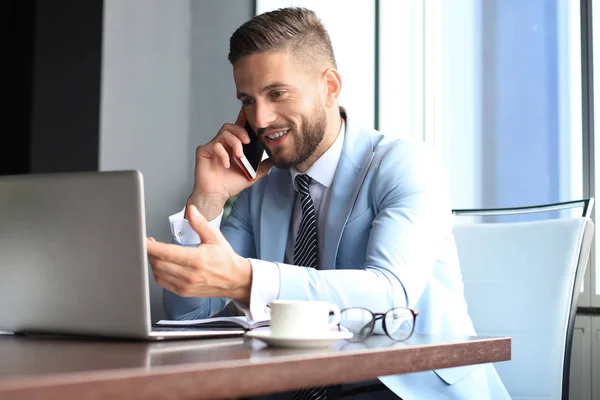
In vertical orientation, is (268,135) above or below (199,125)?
below

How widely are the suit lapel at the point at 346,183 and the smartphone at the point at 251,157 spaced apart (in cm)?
24

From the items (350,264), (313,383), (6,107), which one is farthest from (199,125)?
(313,383)

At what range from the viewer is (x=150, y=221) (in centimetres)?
308

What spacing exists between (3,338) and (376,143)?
103 cm

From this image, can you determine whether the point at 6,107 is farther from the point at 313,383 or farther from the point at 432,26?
the point at 313,383

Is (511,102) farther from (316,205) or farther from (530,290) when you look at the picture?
(316,205)

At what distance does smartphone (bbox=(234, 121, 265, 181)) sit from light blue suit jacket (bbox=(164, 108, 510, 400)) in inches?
2.2

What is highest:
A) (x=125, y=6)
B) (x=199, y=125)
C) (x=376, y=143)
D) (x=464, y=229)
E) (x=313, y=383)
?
(x=125, y=6)

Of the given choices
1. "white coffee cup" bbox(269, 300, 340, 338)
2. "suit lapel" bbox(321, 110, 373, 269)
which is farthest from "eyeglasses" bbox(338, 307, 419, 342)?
"suit lapel" bbox(321, 110, 373, 269)

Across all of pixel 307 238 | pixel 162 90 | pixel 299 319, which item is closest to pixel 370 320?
pixel 299 319

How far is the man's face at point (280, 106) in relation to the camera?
6.19ft

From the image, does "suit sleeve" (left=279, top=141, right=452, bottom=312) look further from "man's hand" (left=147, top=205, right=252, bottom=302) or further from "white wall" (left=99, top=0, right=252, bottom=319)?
"white wall" (left=99, top=0, right=252, bottom=319)

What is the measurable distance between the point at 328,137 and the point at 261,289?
0.83 m

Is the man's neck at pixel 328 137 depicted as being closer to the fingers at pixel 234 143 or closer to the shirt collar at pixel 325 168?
the shirt collar at pixel 325 168
